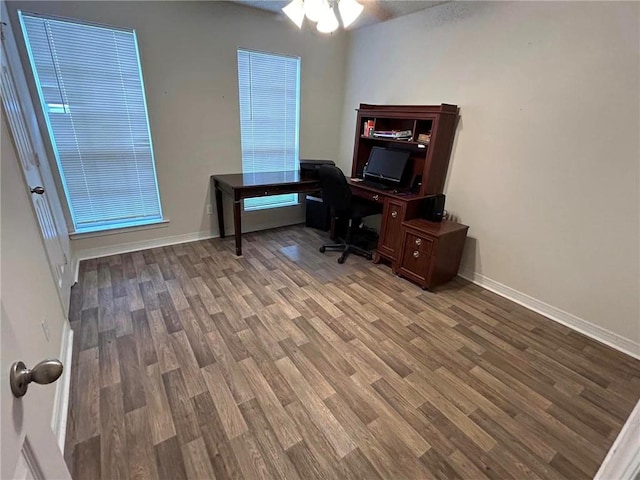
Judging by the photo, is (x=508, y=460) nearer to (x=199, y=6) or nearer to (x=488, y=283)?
(x=488, y=283)

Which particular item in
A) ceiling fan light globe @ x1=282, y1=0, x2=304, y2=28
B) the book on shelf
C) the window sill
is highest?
ceiling fan light globe @ x1=282, y1=0, x2=304, y2=28

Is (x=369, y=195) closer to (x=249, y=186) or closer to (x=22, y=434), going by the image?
(x=249, y=186)

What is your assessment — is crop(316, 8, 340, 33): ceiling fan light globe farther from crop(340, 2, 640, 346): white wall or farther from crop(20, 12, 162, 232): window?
crop(20, 12, 162, 232): window

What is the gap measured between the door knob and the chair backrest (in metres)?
2.63

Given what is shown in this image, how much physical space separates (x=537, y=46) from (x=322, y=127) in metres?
2.45

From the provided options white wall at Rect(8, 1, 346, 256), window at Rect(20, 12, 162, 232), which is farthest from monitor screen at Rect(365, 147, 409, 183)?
window at Rect(20, 12, 162, 232)

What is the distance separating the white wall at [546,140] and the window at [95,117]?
112 inches

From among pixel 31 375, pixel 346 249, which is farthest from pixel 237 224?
pixel 31 375

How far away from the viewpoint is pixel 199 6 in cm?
299

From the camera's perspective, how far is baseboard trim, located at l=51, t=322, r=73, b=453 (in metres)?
1.43

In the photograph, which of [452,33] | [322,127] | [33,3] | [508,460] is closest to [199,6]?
[33,3]

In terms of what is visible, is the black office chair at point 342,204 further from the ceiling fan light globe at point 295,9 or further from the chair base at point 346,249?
the ceiling fan light globe at point 295,9

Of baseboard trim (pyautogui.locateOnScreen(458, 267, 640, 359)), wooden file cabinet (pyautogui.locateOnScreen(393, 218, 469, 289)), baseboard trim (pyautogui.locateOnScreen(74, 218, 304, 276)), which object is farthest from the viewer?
baseboard trim (pyautogui.locateOnScreen(74, 218, 304, 276))

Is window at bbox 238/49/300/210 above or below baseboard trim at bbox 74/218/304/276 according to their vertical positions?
above
